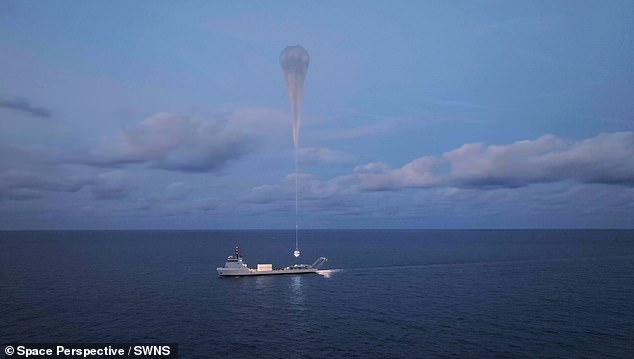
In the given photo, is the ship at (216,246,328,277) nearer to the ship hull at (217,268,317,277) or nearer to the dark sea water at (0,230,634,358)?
the ship hull at (217,268,317,277)

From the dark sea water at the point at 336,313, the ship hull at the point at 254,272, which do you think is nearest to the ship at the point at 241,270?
the ship hull at the point at 254,272


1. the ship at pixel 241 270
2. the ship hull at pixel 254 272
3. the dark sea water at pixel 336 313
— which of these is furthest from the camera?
the ship at pixel 241 270

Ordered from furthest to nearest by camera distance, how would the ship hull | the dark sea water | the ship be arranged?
the ship
the ship hull
the dark sea water

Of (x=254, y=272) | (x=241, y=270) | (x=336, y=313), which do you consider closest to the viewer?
(x=336, y=313)

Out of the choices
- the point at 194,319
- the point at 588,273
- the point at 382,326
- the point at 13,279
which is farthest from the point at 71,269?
the point at 588,273

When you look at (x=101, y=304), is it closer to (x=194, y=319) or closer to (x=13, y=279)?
(x=194, y=319)

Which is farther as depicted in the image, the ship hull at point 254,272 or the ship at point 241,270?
the ship at point 241,270

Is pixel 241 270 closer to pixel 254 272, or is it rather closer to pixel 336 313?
pixel 254 272

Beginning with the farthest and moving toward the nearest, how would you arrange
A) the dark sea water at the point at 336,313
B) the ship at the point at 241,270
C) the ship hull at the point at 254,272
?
the ship at the point at 241,270 → the ship hull at the point at 254,272 → the dark sea water at the point at 336,313

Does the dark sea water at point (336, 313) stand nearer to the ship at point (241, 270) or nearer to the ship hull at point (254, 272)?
the ship hull at point (254, 272)

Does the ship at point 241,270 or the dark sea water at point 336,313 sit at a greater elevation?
the ship at point 241,270

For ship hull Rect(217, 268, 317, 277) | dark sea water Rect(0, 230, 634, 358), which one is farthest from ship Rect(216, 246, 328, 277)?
dark sea water Rect(0, 230, 634, 358)

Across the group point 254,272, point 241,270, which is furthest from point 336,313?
point 241,270

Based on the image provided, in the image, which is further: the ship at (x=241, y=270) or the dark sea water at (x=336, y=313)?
the ship at (x=241, y=270)
